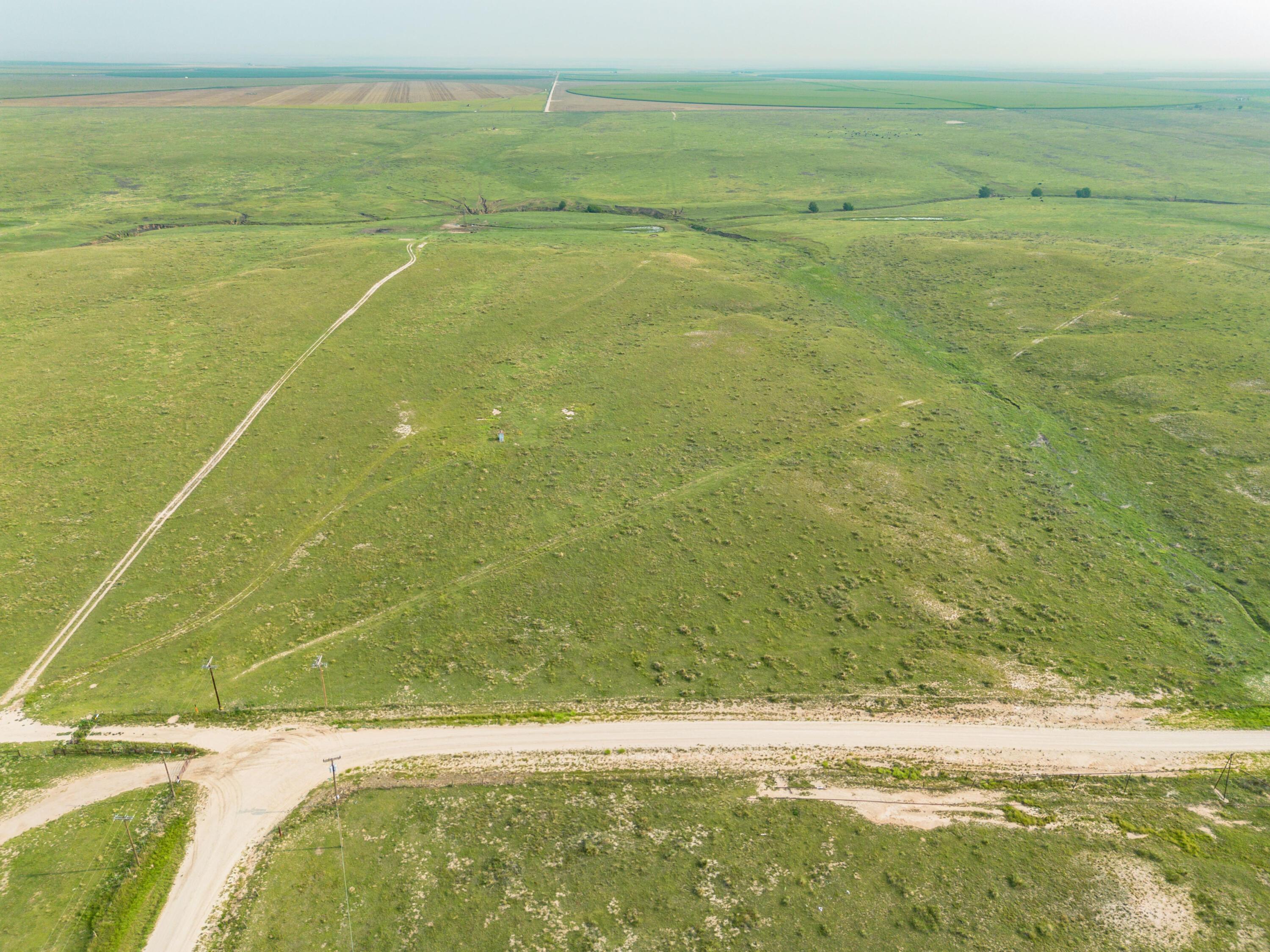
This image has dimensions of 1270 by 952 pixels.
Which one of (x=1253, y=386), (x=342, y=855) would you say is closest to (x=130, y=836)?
(x=342, y=855)

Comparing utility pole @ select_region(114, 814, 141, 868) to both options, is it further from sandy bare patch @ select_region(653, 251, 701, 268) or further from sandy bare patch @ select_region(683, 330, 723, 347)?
sandy bare patch @ select_region(653, 251, 701, 268)

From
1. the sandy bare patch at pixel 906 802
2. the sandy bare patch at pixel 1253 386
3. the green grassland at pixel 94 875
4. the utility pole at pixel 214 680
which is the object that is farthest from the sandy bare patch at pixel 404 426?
the sandy bare patch at pixel 1253 386

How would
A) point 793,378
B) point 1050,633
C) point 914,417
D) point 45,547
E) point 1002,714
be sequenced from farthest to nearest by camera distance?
point 793,378
point 914,417
point 45,547
point 1050,633
point 1002,714

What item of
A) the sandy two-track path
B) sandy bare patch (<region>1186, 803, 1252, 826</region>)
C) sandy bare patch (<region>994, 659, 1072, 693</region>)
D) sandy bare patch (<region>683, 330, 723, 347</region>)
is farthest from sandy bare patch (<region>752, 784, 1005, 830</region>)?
sandy bare patch (<region>683, 330, 723, 347</region>)

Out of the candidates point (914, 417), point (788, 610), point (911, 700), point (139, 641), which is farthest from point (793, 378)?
point (139, 641)

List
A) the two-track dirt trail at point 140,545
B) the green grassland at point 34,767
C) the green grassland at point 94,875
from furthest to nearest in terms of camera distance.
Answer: the two-track dirt trail at point 140,545 < the green grassland at point 34,767 < the green grassland at point 94,875

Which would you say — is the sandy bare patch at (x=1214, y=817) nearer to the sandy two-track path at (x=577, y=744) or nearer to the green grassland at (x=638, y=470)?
the sandy two-track path at (x=577, y=744)

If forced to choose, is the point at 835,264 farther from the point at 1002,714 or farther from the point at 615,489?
the point at 1002,714

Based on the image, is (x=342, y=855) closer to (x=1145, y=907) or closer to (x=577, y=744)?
(x=577, y=744)
